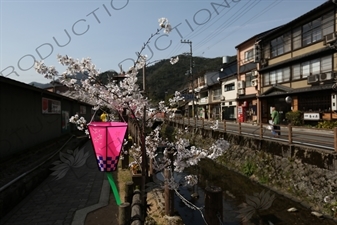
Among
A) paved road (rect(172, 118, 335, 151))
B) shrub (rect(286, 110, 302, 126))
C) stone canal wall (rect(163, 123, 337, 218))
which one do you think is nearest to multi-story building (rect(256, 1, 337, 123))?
shrub (rect(286, 110, 302, 126))

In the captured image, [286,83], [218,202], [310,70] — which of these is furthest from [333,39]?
[218,202]

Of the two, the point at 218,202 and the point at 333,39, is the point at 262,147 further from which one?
the point at 333,39

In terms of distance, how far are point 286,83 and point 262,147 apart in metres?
15.0

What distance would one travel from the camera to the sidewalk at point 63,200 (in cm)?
570

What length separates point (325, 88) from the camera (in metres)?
19.8

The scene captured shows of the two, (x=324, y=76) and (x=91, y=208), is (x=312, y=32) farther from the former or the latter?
(x=91, y=208)

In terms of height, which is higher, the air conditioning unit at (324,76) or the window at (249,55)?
the window at (249,55)

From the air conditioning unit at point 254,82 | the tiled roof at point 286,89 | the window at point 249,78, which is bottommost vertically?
the tiled roof at point 286,89

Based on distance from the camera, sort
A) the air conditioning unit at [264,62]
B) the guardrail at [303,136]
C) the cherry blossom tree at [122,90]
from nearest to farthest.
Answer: the cherry blossom tree at [122,90]
the guardrail at [303,136]
the air conditioning unit at [264,62]

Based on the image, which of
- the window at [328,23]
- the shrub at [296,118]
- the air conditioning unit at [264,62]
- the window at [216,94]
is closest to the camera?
the window at [328,23]

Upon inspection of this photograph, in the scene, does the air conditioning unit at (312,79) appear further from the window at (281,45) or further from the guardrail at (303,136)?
the guardrail at (303,136)

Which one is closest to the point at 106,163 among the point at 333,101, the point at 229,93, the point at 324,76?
the point at 333,101

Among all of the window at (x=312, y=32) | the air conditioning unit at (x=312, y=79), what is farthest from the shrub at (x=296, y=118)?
the window at (x=312, y=32)

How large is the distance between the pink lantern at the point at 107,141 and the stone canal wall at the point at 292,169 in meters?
8.07
